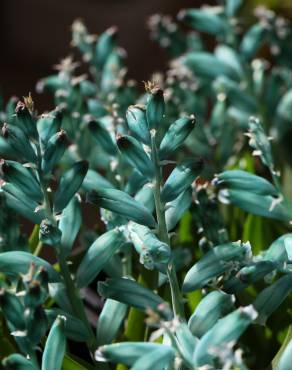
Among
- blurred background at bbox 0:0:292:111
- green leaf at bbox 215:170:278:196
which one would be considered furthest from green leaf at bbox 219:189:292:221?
blurred background at bbox 0:0:292:111

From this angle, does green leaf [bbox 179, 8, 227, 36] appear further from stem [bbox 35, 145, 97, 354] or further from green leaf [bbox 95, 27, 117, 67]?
stem [bbox 35, 145, 97, 354]

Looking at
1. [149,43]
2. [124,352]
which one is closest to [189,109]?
[124,352]

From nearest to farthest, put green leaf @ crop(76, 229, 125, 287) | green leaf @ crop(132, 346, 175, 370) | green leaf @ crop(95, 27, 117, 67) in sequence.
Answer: green leaf @ crop(132, 346, 175, 370) < green leaf @ crop(76, 229, 125, 287) < green leaf @ crop(95, 27, 117, 67)

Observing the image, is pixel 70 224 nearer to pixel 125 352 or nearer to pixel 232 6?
pixel 125 352

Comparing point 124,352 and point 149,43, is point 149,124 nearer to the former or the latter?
point 124,352

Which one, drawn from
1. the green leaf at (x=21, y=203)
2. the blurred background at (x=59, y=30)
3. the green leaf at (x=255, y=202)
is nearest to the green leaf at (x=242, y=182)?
the green leaf at (x=255, y=202)

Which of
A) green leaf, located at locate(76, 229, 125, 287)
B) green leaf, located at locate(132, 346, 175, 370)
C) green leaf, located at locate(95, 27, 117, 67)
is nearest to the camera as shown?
green leaf, located at locate(132, 346, 175, 370)
